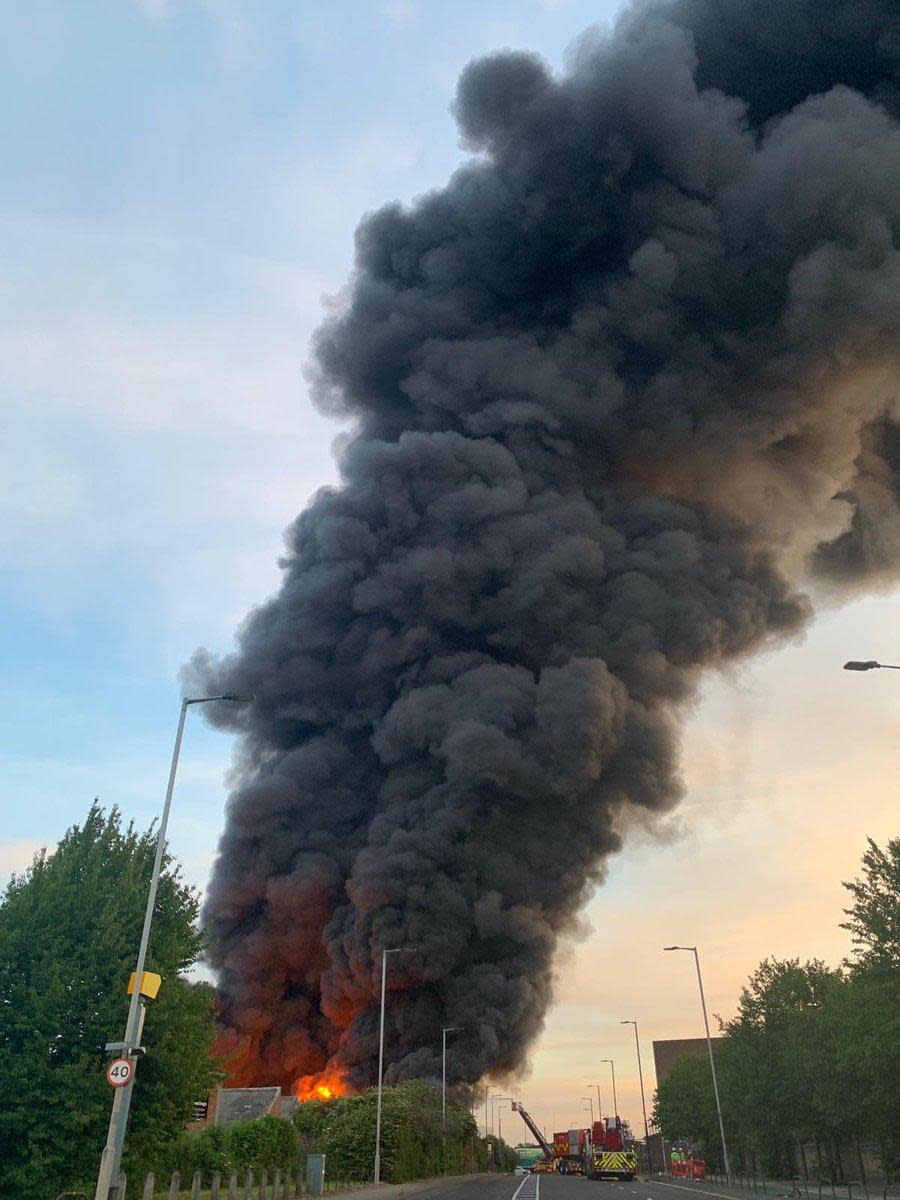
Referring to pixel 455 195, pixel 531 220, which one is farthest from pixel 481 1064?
pixel 455 195

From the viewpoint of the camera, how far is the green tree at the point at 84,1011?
1593 centimetres

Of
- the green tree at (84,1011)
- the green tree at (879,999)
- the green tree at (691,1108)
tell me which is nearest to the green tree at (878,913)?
the green tree at (879,999)

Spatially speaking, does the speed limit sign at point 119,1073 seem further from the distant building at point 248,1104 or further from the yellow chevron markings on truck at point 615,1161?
the yellow chevron markings on truck at point 615,1161

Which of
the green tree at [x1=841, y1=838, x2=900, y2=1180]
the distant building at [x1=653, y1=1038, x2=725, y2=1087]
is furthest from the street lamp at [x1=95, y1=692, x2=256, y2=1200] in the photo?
the distant building at [x1=653, y1=1038, x2=725, y2=1087]

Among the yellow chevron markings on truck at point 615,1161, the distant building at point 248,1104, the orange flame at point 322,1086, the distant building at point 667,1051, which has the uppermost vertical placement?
the distant building at point 667,1051

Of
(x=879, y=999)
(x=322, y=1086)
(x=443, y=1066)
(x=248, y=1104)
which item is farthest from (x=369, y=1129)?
(x=879, y=999)

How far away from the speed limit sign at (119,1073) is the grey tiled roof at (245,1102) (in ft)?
84.9

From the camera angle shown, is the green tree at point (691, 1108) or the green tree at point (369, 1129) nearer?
the green tree at point (369, 1129)

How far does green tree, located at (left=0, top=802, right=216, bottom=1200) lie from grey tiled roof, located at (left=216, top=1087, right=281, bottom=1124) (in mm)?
20216

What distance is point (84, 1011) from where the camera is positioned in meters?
17.0

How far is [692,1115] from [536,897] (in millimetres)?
38176

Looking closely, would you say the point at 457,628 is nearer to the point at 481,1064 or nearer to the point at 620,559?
the point at 620,559

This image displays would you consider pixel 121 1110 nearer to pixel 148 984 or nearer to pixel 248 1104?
pixel 148 984

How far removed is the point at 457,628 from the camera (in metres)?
47.2
